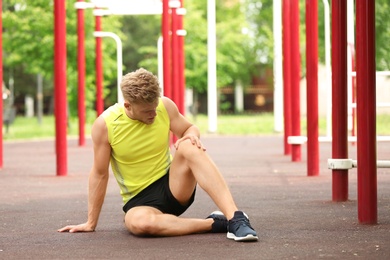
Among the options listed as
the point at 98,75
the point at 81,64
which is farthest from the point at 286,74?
the point at 98,75

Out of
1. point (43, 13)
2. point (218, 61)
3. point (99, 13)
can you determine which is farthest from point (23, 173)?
point (218, 61)

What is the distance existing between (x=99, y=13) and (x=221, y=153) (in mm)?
5742

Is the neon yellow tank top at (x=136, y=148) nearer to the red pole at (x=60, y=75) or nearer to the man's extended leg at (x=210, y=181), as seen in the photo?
the man's extended leg at (x=210, y=181)

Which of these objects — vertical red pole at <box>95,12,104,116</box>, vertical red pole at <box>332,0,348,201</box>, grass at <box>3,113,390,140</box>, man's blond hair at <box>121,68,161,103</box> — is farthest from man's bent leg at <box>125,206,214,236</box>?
grass at <box>3,113,390,140</box>

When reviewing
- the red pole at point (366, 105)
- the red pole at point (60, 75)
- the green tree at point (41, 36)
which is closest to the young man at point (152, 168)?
the red pole at point (366, 105)

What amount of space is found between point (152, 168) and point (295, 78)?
23.6ft

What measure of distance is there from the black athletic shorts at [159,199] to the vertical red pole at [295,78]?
677 cm

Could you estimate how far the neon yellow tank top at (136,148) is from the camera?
254 inches

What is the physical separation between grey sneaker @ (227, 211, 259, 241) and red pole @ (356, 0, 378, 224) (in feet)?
3.38

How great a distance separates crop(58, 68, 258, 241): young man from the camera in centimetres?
619

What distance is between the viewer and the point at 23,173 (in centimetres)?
1320

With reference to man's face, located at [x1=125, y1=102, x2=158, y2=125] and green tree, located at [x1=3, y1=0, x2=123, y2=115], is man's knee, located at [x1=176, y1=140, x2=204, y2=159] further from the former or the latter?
green tree, located at [x1=3, y1=0, x2=123, y2=115]

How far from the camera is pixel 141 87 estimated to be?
609 centimetres

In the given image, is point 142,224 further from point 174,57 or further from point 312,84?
point 174,57
